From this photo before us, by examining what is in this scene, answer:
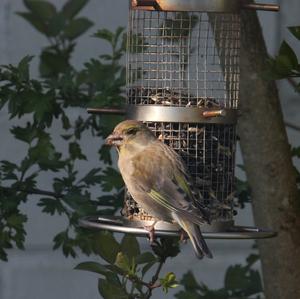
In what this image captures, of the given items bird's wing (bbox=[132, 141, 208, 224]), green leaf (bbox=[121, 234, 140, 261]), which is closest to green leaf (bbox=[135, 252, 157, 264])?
green leaf (bbox=[121, 234, 140, 261])

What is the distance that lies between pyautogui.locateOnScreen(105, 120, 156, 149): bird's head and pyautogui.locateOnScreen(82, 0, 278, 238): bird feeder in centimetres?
6

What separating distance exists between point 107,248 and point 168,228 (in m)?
0.45

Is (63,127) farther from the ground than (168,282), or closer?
farther from the ground

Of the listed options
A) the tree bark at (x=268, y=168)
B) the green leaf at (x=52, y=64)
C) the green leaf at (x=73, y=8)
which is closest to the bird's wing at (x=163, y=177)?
the tree bark at (x=268, y=168)

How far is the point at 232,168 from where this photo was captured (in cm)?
438

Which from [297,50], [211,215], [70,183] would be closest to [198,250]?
[211,215]

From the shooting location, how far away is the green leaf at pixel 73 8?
16.3 feet

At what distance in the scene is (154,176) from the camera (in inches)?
160

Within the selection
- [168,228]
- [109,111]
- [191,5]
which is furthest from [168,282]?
[191,5]

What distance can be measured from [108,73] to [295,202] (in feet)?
3.42

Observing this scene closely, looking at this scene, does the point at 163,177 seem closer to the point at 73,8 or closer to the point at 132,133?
the point at 132,133

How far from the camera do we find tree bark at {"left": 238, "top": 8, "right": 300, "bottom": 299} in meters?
4.41

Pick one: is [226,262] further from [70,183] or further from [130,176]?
[130,176]

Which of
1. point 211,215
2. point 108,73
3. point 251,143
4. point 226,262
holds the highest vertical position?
point 108,73
